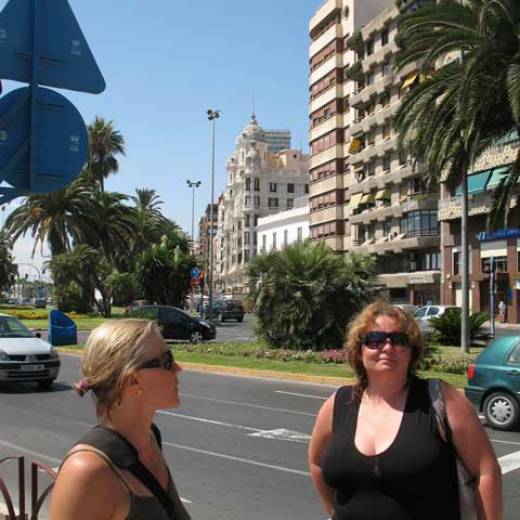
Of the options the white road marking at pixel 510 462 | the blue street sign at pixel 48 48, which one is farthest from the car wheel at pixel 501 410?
the blue street sign at pixel 48 48

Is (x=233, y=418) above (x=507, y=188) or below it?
below

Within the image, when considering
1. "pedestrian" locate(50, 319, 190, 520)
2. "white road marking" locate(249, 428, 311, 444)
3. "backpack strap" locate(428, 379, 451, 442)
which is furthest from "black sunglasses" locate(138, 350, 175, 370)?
"white road marking" locate(249, 428, 311, 444)

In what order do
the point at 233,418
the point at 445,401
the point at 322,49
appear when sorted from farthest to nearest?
the point at 322,49, the point at 233,418, the point at 445,401

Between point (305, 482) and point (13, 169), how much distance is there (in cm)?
481

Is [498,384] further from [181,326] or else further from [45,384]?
[181,326]

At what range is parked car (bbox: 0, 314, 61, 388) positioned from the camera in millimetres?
14094

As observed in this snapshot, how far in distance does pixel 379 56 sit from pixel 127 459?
66955 millimetres

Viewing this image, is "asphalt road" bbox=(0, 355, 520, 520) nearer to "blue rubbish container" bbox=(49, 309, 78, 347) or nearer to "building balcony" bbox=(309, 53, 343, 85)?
"blue rubbish container" bbox=(49, 309, 78, 347)

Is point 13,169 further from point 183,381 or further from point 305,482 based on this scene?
point 183,381

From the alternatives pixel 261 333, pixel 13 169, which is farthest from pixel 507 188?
pixel 13 169

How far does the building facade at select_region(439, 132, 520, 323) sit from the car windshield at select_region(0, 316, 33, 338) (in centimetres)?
3542

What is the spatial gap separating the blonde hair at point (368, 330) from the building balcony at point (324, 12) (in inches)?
3084

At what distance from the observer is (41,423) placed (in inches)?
427

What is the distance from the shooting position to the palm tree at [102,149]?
239 feet
